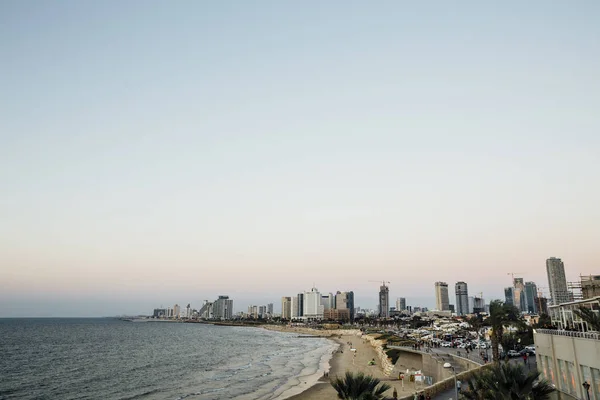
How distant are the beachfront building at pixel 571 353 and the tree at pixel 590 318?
1.49ft

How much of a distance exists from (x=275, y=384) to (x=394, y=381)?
16.3 m

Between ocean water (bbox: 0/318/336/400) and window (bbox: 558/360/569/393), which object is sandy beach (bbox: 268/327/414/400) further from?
window (bbox: 558/360/569/393)

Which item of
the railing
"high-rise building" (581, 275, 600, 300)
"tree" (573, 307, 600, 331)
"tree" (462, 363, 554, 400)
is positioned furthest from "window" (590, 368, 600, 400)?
"high-rise building" (581, 275, 600, 300)

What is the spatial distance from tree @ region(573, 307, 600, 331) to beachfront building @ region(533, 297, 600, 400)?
0.46 metres

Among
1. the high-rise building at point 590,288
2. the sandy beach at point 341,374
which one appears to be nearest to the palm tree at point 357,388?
the high-rise building at point 590,288

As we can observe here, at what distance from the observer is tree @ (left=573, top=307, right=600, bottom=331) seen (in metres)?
20.8

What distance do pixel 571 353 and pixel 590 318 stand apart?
3.11m

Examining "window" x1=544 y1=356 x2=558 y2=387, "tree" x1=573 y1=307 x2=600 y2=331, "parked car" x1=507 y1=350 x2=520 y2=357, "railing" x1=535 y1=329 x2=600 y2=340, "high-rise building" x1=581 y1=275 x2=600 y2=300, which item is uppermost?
"high-rise building" x1=581 y1=275 x2=600 y2=300

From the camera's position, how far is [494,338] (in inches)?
1585

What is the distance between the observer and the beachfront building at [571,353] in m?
20.5

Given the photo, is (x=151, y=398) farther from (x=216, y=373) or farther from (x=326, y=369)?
(x=326, y=369)

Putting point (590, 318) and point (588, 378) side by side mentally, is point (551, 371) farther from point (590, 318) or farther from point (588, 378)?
point (590, 318)

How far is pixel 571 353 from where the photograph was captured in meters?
23.0

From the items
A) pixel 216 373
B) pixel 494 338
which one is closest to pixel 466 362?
pixel 494 338
